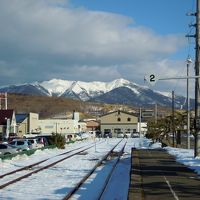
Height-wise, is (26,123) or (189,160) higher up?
(26,123)

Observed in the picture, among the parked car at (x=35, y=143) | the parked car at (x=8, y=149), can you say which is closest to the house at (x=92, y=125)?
the parked car at (x=35, y=143)

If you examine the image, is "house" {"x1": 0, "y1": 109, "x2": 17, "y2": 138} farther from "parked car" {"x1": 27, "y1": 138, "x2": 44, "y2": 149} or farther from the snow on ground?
the snow on ground

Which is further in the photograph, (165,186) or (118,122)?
(118,122)

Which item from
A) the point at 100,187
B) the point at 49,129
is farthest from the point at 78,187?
the point at 49,129

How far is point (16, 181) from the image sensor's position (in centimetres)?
2197

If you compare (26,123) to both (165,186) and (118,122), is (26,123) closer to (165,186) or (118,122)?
(118,122)

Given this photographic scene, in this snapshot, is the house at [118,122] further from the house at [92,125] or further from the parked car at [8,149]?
the parked car at [8,149]

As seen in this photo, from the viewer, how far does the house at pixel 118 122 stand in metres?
169

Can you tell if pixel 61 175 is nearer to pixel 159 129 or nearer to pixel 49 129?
pixel 159 129

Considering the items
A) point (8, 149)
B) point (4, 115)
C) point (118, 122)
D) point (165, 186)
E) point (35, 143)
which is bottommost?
point (165, 186)

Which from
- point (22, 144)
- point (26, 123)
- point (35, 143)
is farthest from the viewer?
point (26, 123)

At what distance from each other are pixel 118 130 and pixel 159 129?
101 metres

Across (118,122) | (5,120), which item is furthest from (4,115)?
(118,122)

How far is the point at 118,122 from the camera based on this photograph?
169125 millimetres
